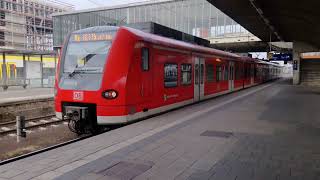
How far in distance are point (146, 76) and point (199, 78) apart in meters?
5.13

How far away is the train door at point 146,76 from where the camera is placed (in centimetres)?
907

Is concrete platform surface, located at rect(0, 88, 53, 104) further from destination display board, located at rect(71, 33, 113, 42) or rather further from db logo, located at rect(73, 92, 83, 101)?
db logo, located at rect(73, 92, 83, 101)

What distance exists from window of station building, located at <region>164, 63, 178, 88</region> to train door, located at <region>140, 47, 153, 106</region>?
3.79 feet

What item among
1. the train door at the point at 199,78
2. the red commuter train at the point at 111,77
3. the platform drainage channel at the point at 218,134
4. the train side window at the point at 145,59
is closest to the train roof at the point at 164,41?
the red commuter train at the point at 111,77

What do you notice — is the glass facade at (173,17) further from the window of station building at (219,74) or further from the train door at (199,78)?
the train door at (199,78)

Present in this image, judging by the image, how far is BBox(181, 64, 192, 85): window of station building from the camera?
475 inches

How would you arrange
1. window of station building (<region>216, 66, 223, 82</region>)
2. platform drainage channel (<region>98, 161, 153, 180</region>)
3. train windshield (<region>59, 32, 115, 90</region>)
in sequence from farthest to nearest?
window of station building (<region>216, 66, 223, 82</region>), train windshield (<region>59, 32, 115, 90</region>), platform drainage channel (<region>98, 161, 153, 180</region>)

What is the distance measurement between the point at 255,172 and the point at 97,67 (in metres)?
5.08

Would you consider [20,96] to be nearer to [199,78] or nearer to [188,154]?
[199,78]

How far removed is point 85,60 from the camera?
29.0 ft

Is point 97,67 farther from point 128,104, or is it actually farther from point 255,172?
point 255,172

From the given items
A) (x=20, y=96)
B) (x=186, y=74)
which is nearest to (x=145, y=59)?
(x=186, y=74)

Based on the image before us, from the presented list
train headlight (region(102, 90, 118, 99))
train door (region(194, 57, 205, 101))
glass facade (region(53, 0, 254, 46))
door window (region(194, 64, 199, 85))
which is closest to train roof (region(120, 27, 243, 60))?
train door (region(194, 57, 205, 101))

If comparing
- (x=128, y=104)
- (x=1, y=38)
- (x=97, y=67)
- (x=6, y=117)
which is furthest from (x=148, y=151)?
(x=1, y=38)
